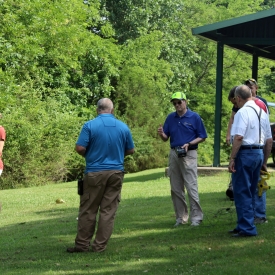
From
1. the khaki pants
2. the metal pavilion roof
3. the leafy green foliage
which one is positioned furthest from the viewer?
the leafy green foliage

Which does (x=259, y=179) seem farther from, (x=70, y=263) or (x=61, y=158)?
(x=61, y=158)

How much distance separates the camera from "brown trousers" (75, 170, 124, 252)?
909 centimetres

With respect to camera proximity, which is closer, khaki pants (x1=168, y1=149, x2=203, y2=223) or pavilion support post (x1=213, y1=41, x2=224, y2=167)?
khaki pants (x1=168, y1=149, x2=203, y2=223)

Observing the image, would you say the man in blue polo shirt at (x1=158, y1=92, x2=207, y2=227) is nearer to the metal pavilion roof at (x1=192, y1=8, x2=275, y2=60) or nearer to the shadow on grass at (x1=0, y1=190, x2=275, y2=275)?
the shadow on grass at (x1=0, y1=190, x2=275, y2=275)

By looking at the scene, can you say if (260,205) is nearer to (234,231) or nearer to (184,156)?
(234,231)

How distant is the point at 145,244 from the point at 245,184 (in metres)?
1.47

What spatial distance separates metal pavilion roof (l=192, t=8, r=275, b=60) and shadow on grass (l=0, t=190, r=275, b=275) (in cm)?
754

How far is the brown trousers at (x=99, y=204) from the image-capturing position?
9086 mm

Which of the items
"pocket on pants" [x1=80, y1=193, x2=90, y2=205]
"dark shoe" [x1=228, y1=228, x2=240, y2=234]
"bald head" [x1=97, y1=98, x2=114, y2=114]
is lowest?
"dark shoe" [x1=228, y1=228, x2=240, y2=234]

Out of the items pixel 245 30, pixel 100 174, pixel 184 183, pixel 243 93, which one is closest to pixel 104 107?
pixel 100 174

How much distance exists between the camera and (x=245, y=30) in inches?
776

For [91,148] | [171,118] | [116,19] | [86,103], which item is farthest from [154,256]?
[116,19]

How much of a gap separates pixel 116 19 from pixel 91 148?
32.0 meters

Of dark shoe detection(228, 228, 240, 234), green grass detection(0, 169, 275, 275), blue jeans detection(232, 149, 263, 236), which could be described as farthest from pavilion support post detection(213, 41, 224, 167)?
blue jeans detection(232, 149, 263, 236)
